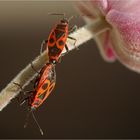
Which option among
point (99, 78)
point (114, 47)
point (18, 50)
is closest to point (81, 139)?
point (99, 78)

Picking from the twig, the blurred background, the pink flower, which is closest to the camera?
the twig

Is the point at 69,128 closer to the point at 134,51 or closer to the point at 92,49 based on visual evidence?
the point at 92,49

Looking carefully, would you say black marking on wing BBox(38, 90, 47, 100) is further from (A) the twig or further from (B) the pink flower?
(B) the pink flower

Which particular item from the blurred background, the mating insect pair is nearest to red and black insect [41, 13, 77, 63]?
the mating insect pair

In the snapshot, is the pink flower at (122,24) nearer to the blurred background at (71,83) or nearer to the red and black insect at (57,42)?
the red and black insect at (57,42)

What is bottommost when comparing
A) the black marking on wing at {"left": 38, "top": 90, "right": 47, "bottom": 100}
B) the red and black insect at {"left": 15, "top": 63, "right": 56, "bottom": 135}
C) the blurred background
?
the blurred background

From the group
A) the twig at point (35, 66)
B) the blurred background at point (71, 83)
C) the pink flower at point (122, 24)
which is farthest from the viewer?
the blurred background at point (71, 83)

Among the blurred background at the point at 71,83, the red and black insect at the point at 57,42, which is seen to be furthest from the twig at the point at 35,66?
the blurred background at the point at 71,83
